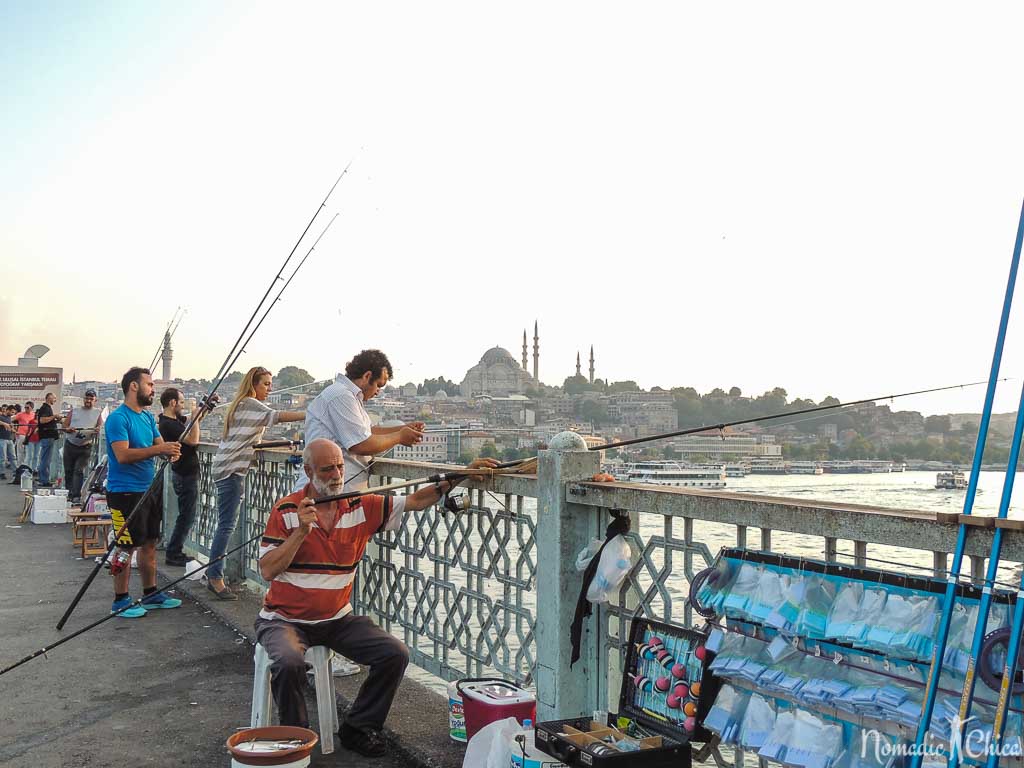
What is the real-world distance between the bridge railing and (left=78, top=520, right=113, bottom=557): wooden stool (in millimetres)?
5089

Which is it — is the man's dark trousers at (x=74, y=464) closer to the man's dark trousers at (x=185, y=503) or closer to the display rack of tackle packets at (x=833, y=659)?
the man's dark trousers at (x=185, y=503)

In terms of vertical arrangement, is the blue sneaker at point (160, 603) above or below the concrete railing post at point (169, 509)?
below

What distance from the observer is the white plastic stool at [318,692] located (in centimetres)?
410

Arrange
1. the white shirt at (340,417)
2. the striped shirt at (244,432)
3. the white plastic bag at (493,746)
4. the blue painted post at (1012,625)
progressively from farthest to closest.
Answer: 1. the striped shirt at (244,432)
2. the white shirt at (340,417)
3. the white plastic bag at (493,746)
4. the blue painted post at (1012,625)

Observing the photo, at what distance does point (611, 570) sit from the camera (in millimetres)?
3506

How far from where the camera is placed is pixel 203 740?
4320 mm

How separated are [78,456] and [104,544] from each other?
18.3ft

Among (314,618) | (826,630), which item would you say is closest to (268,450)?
(314,618)

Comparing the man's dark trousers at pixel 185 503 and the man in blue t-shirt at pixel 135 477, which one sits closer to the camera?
the man in blue t-shirt at pixel 135 477

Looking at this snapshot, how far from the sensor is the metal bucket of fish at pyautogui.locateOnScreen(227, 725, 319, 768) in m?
3.48

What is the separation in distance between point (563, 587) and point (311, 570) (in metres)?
1.25

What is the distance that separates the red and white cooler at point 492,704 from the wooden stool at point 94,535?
6.71 m

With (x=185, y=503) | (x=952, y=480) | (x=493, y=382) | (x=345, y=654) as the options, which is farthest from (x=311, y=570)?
(x=493, y=382)

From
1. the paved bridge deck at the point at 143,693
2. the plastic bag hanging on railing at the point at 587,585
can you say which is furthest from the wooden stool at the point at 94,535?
the plastic bag hanging on railing at the point at 587,585
